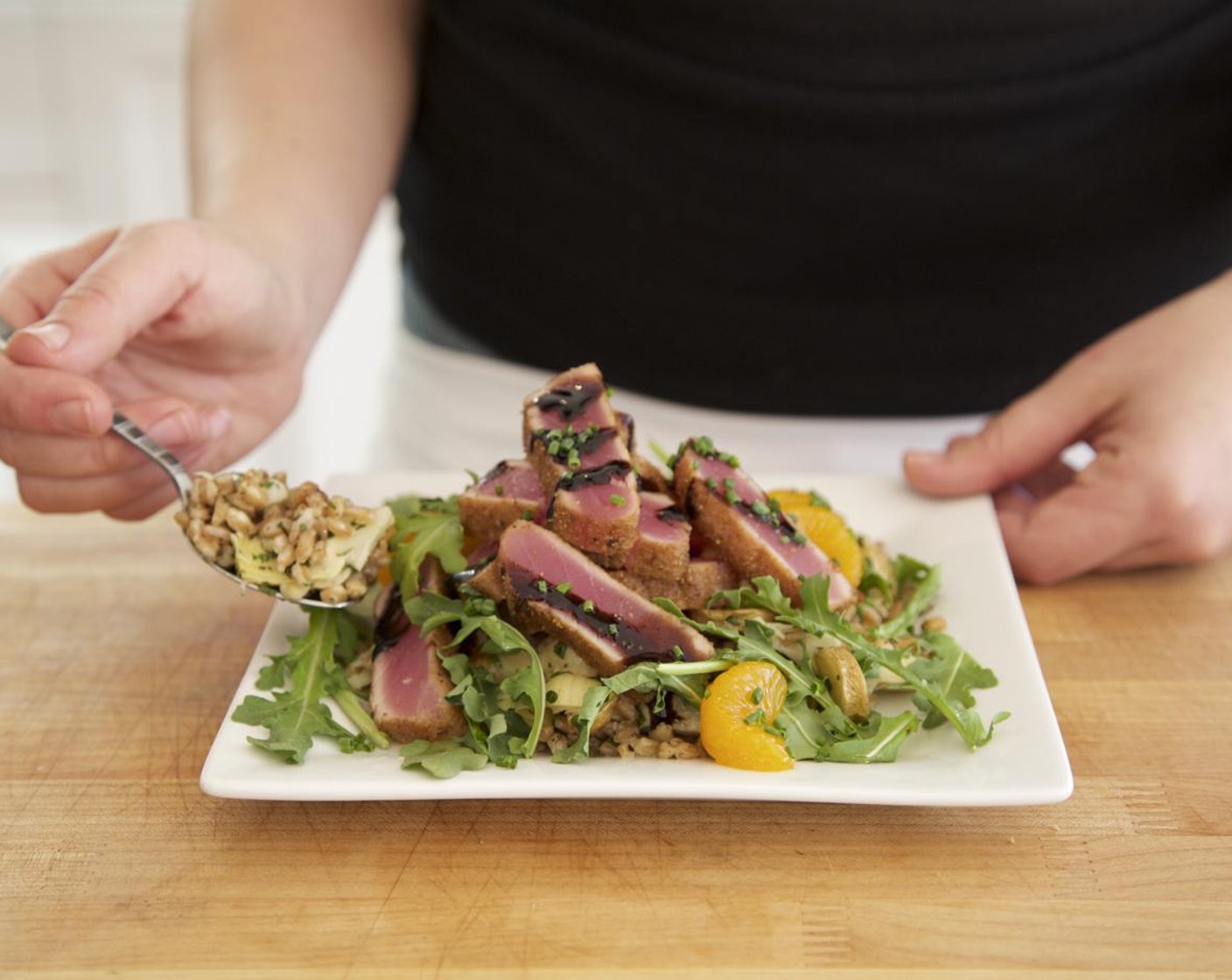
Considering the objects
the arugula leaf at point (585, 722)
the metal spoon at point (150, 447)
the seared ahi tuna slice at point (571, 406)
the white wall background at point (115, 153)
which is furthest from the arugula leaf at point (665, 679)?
the white wall background at point (115, 153)

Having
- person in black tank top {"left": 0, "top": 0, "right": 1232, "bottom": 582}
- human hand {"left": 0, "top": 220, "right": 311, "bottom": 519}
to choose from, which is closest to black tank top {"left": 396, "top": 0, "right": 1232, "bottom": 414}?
person in black tank top {"left": 0, "top": 0, "right": 1232, "bottom": 582}

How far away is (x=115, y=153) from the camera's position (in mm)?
5746

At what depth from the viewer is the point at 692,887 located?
1552 mm

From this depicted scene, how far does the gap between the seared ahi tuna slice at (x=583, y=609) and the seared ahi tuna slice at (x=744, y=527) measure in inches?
7.0

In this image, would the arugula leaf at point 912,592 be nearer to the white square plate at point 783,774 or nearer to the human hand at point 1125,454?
the white square plate at point 783,774

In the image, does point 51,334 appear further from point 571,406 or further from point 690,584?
point 690,584

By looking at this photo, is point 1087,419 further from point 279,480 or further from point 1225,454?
point 279,480

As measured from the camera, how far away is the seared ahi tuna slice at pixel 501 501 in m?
1.90

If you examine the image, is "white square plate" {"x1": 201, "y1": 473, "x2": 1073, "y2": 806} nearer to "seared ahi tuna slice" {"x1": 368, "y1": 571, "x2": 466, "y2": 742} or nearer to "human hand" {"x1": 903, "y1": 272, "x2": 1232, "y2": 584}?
"seared ahi tuna slice" {"x1": 368, "y1": 571, "x2": 466, "y2": 742}

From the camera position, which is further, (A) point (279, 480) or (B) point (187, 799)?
(A) point (279, 480)

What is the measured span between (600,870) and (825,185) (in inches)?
58.3

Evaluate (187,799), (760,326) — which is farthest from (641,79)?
(187,799)

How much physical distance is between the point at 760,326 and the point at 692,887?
4.66ft

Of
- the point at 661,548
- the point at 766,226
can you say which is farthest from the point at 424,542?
the point at 766,226
